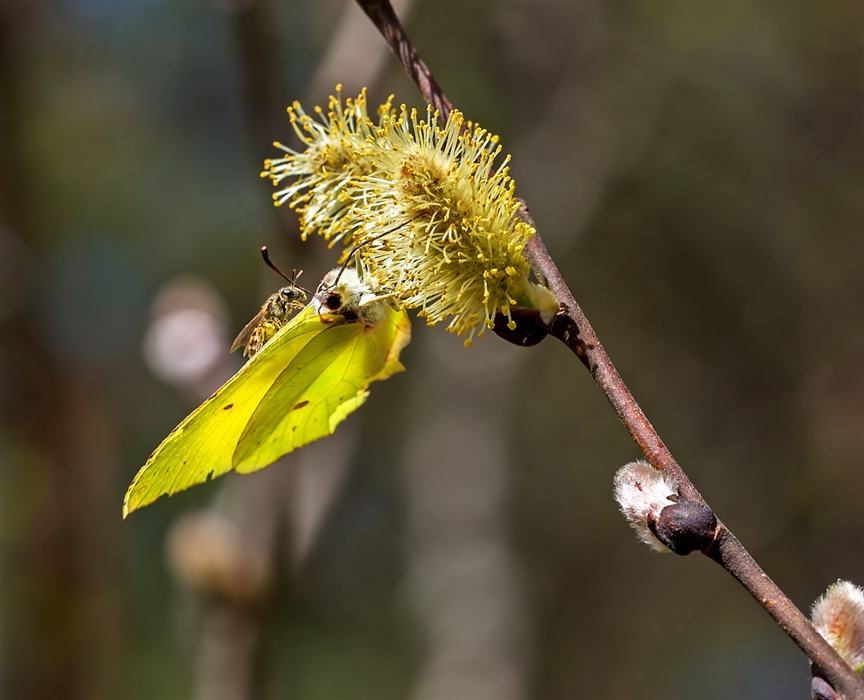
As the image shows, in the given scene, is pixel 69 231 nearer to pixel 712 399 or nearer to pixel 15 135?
pixel 15 135

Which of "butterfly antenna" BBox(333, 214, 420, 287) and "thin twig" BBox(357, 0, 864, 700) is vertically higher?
"butterfly antenna" BBox(333, 214, 420, 287)

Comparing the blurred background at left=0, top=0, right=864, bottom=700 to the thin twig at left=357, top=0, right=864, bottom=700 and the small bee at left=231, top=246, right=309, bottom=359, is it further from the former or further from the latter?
the thin twig at left=357, top=0, right=864, bottom=700

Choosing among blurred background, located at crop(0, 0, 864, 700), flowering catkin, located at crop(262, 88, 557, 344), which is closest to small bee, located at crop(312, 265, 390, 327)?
flowering catkin, located at crop(262, 88, 557, 344)

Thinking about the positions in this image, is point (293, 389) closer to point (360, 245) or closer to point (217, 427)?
point (217, 427)

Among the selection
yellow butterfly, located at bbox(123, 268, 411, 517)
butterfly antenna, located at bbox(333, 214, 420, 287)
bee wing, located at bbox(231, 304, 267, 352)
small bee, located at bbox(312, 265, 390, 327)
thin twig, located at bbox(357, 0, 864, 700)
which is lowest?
thin twig, located at bbox(357, 0, 864, 700)

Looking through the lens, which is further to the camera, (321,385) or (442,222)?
(321,385)

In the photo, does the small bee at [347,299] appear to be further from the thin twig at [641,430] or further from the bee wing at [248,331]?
the thin twig at [641,430]

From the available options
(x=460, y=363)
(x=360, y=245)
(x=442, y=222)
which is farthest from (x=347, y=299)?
(x=460, y=363)
